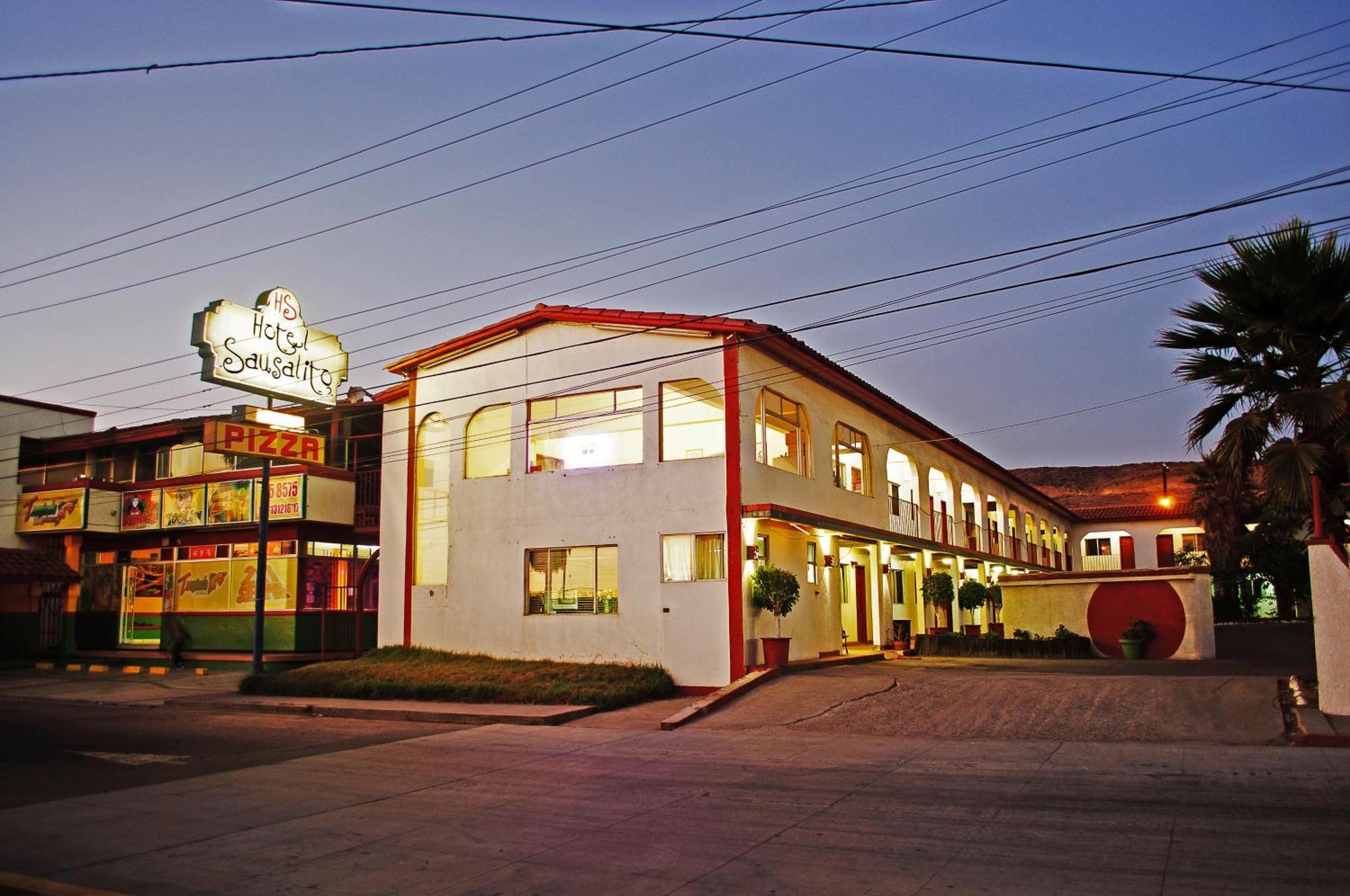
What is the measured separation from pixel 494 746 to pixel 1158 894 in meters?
9.34

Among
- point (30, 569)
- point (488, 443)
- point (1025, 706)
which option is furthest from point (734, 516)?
point (30, 569)

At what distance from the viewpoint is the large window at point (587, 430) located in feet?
70.1

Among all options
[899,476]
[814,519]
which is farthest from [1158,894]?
[899,476]

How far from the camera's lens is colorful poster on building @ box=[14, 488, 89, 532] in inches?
1150

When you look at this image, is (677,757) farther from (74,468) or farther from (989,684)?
(74,468)

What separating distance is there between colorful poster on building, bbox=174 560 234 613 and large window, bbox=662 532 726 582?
13580 mm

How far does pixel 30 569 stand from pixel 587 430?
708 inches

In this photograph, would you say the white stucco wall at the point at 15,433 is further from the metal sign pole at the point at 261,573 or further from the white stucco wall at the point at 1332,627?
the white stucco wall at the point at 1332,627

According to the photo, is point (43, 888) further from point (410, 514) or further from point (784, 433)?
point (784, 433)

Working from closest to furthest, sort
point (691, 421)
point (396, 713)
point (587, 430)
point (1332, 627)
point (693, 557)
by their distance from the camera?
point (1332, 627), point (396, 713), point (693, 557), point (691, 421), point (587, 430)

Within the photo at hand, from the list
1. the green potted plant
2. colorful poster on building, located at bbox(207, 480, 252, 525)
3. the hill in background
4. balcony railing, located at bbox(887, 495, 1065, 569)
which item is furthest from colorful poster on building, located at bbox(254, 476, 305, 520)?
the hill in background

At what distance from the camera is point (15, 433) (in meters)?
31.8

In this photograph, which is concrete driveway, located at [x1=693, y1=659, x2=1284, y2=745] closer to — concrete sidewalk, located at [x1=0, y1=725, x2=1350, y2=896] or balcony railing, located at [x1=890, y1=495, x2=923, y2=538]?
concrete sidewalk, located at [x1=0, y1=725, x2=1350, y2=896]

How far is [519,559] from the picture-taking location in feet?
72.5
